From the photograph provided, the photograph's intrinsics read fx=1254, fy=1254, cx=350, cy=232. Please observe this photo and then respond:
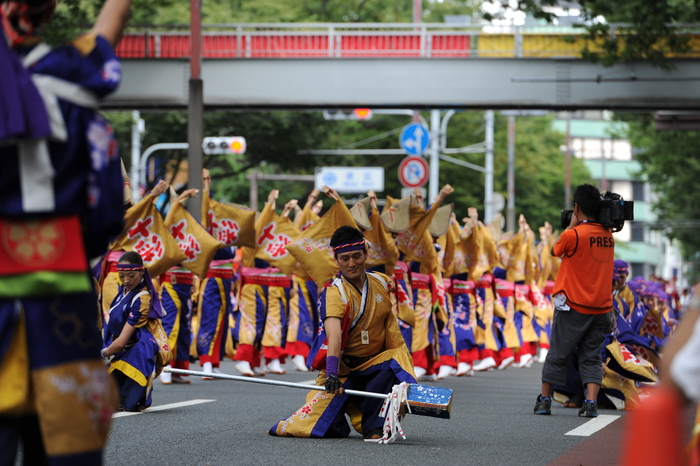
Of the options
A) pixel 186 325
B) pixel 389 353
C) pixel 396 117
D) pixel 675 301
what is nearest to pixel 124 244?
pixel 186 325

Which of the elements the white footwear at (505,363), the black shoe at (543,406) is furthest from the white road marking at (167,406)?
the white footwear at (505,363)

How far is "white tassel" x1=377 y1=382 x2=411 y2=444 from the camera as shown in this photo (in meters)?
7.91

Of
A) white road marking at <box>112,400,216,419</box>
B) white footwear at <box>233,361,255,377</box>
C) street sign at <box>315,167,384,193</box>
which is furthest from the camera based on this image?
street sign at <box>315,167,384,193</box>

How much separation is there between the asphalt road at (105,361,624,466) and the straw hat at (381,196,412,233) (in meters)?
2.19

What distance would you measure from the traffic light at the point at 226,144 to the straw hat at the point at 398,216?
56.6 feet

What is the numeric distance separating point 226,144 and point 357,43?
242 inches

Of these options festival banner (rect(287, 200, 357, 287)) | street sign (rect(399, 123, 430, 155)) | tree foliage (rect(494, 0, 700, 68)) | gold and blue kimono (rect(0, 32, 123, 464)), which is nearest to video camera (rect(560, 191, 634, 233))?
festival banner (rect(287, 200, 357, 287))

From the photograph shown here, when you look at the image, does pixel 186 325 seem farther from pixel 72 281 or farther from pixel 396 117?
pixel 396 117

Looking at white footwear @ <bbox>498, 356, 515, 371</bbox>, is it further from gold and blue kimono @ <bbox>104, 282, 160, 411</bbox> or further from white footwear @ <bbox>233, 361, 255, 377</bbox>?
gold and blue kimono @ <bbox>104, 282, 160, 411</bbox>

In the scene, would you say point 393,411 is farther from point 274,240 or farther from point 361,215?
point 274,240

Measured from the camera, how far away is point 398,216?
13672 millimetres

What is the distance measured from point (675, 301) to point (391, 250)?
1763cm

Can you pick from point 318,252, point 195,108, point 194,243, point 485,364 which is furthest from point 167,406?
point 195,108

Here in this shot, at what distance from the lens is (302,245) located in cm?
1378
